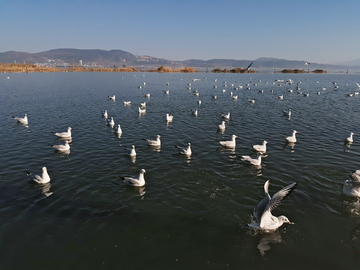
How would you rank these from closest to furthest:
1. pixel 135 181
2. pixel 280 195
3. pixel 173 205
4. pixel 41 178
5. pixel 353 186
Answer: pixel 280 195 → pixel 173 205 → pixel 353 186 → pixel 135 181 → pixel 41 178

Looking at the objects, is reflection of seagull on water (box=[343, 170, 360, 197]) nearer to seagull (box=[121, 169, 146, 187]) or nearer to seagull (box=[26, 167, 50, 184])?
seagull (box=[121, 169, 146, 187])

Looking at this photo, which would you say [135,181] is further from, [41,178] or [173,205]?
[41,178]

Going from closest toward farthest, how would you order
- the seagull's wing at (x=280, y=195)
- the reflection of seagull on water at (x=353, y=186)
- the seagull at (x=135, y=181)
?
the seagull's wing at (x=280, y=195), the reflection of seagull on water at (x=353, y=186), the seagull at (x=135, y=181)

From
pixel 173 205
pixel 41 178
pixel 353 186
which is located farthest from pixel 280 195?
pixel 41 178

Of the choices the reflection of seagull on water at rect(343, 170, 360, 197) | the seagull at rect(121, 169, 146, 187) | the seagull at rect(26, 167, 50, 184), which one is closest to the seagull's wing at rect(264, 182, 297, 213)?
the reflection of seagull on water at rect(343, 170, 360, 197)

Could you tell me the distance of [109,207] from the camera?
11.2 metres

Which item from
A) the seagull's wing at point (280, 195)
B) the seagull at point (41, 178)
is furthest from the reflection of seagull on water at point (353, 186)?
the seagull at point (41, 178)

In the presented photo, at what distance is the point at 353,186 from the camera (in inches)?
465

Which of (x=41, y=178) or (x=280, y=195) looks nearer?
(x=280, y=195)

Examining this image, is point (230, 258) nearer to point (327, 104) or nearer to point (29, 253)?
point (29, 253)

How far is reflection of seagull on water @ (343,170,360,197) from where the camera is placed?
455 inches

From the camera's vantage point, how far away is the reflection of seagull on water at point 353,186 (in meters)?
11.6

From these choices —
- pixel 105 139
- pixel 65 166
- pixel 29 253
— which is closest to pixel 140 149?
pixel 105 139

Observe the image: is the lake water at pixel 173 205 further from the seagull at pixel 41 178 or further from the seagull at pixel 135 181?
the seagull at pixel 41 178
